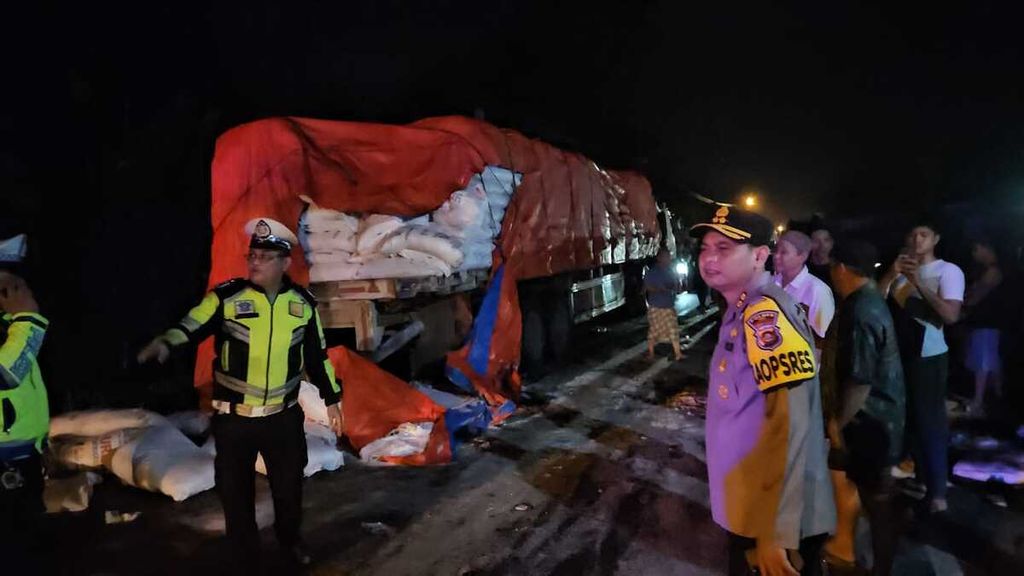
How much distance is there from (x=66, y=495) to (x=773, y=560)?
452 centimetres

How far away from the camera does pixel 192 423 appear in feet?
18.5

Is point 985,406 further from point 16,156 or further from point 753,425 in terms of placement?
point 16,156

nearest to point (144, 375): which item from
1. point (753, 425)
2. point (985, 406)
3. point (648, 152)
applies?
point (753, 425)

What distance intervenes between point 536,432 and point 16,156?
542 cm

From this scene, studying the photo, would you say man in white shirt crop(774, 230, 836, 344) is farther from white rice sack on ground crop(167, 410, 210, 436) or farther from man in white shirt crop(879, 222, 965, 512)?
white rice sack on ground crop(167, 410, 210, 436)

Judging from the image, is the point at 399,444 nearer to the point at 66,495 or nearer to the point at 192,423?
the point at 192,423

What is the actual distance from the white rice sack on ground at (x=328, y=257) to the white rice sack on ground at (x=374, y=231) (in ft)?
0.40

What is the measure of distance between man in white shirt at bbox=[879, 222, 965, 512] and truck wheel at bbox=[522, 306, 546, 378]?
17.2ft

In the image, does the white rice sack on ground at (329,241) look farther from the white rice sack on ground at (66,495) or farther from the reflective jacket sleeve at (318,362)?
the white rice sack on ground at (66,495)

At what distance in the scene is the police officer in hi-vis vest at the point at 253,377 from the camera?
338 centimetres

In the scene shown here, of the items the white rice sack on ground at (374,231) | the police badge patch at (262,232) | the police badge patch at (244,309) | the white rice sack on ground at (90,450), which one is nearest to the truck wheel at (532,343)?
the white rice sack on ground at (374,231)

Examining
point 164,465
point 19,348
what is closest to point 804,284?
point 19,348

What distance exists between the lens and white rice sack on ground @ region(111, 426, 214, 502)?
15.1 ft

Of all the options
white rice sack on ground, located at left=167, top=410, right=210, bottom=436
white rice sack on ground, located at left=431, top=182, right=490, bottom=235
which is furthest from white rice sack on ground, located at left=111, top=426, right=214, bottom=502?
white rice sack on ground, located at left=431, top=182, right=490, bottom=235
